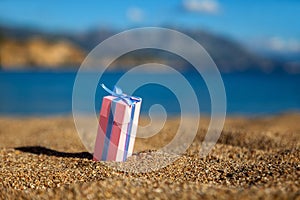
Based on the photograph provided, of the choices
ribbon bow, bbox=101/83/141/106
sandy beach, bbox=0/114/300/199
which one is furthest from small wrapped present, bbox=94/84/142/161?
sandy beach, bbox=0/114/300/199

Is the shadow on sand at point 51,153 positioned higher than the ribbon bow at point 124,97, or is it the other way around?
the ribbon bow at point 124,97

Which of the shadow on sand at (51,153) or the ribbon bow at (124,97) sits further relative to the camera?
the shadow on sand at (51,153)

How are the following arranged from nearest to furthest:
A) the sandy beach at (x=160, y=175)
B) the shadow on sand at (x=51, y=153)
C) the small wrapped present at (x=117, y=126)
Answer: the sandy beach at (x=160, y=175), the small wrapped present at (x=117, y=126), the shadow on sand at (x=51, y=153)

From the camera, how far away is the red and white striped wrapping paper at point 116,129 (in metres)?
6.07

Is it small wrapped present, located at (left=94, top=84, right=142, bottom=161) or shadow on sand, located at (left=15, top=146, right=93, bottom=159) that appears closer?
small wrapped present, located at (left=94, top=84, right=142, bottom=161)

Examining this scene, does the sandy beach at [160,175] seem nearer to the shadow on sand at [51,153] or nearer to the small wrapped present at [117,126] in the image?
the shadow on sand at [51,153]

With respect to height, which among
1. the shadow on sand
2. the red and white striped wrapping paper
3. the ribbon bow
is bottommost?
the shadow on sand

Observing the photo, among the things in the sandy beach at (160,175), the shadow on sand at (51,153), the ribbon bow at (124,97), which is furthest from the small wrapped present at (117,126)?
the shadow on sand at (51,153)

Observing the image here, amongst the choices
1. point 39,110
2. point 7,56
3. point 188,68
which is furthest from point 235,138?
point 188,68

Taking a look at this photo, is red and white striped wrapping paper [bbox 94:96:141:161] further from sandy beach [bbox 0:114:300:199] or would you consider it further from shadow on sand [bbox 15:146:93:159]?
shadow on sand [bbox 15:146:93:159]

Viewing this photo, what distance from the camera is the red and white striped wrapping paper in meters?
6.07

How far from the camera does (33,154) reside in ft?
24.7

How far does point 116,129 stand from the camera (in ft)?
20.1

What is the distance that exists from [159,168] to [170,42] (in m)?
4.53
